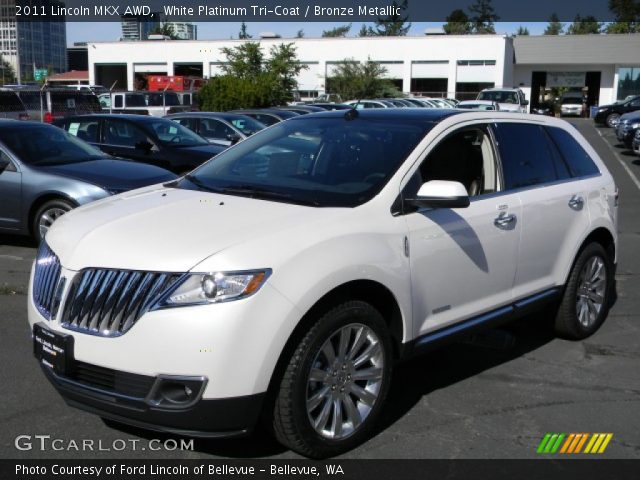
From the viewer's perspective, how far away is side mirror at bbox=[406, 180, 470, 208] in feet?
13.0

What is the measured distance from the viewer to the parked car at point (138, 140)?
12.1m

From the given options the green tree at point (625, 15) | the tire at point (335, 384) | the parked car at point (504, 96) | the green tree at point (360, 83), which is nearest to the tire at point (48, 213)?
the tire at point (335, 384)

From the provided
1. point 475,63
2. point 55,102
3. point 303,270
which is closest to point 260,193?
point 303,270

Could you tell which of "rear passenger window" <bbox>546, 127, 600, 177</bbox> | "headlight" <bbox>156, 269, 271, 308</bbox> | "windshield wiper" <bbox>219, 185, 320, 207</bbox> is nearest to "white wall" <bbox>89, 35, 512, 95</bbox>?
"rear passenger window" <bbox>546, 127, 600, 177</bbox>

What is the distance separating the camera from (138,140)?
40.7 feet

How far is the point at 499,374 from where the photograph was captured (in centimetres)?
501

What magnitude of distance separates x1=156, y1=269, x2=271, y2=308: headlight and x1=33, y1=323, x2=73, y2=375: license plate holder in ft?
1.77

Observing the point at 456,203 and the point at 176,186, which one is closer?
the point at 456,203

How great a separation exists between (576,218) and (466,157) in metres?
1.13

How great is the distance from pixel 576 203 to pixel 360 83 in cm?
4228

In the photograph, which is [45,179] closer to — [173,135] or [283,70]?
[173,135]

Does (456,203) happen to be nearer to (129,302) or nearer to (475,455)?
(475,455)
